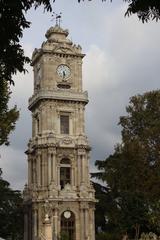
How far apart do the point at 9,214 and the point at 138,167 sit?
3228 centimetres

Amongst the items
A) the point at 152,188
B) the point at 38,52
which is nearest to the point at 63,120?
the point at 38,52

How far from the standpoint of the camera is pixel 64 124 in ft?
196

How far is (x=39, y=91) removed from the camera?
2361 inches

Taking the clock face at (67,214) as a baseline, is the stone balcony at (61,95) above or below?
above

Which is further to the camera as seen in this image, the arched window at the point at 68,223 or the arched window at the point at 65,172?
the arched window at the point at 65,172

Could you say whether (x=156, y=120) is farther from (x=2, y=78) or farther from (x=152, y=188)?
(x=2, y=78)

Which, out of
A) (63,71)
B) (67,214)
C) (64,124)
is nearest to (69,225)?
(67,214)

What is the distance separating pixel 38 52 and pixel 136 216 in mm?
23202

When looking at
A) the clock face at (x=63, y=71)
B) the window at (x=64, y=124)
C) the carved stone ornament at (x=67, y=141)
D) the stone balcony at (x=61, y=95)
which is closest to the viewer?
the carved stone ornament at (x=67, y=141)

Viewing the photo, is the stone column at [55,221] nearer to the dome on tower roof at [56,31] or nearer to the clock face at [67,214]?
the clock face at [67,214]

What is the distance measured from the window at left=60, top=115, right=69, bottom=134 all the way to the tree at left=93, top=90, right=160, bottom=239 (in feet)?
45.5

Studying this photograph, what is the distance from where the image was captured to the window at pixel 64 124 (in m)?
59.6

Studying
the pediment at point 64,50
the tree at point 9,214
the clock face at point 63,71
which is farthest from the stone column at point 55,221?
the pediment at point 64,50

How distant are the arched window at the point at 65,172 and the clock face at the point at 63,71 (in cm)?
881
